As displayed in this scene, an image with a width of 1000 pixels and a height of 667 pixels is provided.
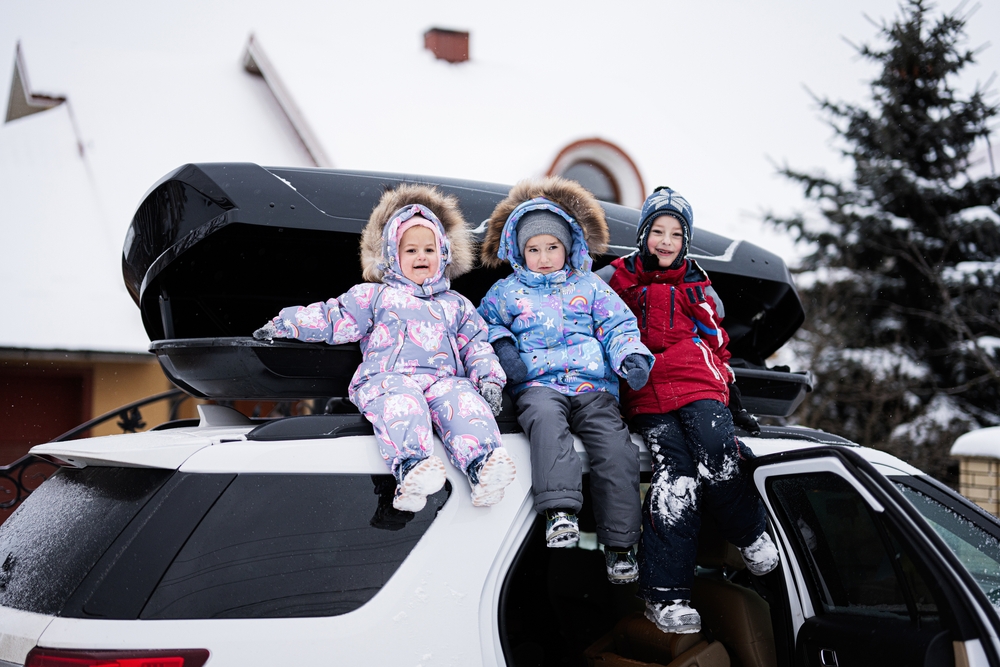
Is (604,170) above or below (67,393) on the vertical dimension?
above

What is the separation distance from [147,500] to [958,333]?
11.6 metres

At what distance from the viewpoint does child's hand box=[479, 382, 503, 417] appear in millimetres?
2459

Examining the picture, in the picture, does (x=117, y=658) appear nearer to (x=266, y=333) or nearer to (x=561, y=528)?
(x=266, y=333)

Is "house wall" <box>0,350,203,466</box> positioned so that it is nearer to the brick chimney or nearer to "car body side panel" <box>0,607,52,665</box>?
"car body side panel" <box>0,607,52,665</box>

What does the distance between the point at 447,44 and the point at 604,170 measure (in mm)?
4369

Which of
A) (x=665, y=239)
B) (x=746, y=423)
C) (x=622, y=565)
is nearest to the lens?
(x=622, y=565)

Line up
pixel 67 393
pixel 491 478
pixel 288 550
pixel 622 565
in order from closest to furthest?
pixel 288 550
pixel 491 478
pixel 622 565
pixel 67 393

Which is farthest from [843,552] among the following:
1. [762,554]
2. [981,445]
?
[981,445]

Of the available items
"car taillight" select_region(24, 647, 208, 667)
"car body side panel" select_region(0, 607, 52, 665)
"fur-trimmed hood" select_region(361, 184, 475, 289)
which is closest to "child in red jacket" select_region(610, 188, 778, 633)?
"fur-trimmed hood" select_region(361, 184, 475, 289)

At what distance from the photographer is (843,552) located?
2.50 meters

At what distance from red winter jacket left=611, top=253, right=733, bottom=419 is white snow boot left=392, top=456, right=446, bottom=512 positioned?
1020 millimetres

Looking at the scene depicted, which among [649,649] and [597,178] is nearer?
[649,649]

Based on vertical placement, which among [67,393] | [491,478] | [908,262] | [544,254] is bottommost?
[67,393]

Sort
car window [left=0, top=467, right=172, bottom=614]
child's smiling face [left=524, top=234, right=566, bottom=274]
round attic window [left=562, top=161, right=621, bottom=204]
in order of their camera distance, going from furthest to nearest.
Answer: round attic window [left=562, top=161, right=621, bottom=204]
child's smiling face [left=524, top=234, right=566, bottom=274]
car window [left=0, top=467, right=172, bottom=614]
